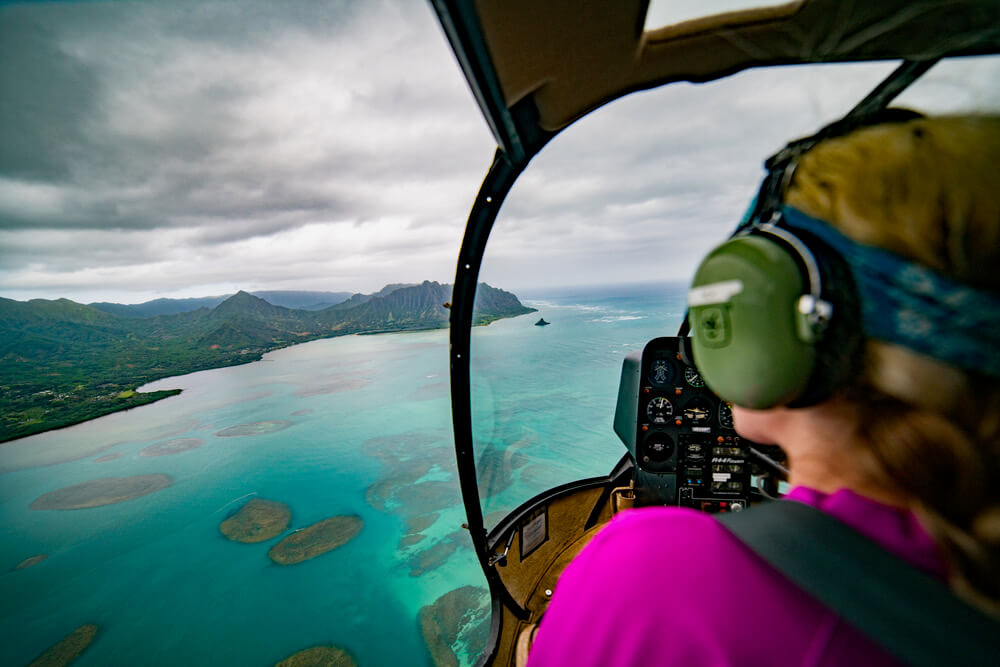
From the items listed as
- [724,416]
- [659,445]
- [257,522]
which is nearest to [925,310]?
[659,445]

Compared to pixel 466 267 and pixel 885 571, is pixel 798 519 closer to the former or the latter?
pixel 885 571

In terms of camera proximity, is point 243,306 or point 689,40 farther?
point 243,306

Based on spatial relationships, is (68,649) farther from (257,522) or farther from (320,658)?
(320,658)

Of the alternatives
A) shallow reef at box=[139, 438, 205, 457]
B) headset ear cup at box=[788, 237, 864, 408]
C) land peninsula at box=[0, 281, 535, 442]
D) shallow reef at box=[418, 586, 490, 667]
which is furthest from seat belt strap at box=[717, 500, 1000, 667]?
shallow reef at box=[139, 438, 205, 457]

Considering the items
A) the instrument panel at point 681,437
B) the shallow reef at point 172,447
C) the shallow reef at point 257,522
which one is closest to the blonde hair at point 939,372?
the instrument panel at point 681,437

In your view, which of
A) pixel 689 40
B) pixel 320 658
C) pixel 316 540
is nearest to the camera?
pixel 689 40

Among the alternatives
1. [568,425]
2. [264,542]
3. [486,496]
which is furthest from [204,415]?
[486,496]
